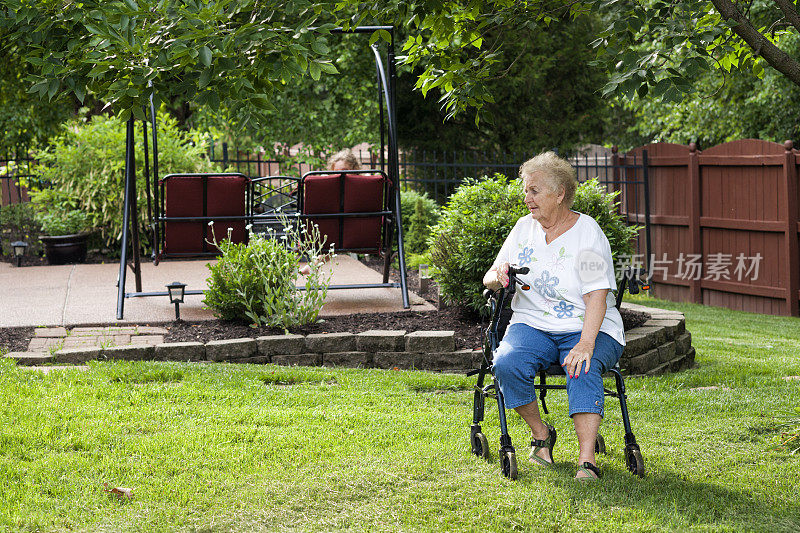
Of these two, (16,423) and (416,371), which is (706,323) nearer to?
(416,371)

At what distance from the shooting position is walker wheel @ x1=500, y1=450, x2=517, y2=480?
12.1ft

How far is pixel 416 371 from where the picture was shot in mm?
6145

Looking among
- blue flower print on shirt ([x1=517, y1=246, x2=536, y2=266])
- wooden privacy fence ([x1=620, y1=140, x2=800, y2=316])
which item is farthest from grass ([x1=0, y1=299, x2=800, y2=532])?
wooden privacy fence ([x1=620, y1=140, x2=800, y2=316])

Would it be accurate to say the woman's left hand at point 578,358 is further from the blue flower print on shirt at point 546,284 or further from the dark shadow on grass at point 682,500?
the dark shadow on grass at point 682,500

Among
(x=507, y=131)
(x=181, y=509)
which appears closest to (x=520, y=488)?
(x=181, y=509)

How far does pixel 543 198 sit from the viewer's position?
156 inches

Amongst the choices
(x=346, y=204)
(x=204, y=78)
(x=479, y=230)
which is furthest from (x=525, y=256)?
(x=346, y=204)

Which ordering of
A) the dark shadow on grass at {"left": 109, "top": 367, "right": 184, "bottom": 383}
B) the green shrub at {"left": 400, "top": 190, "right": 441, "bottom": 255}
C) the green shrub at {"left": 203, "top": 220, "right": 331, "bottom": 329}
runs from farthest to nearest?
the green shrub at {"left": 400, "top": 190, "right": 441, "bottom": 255} → the green shrub at {"left": 203, "top": 220, "right": 331, "bottom": 329} → the dark shadow on grass at {"left": 109, "top": 367, "right": 184, "bottom": 383}

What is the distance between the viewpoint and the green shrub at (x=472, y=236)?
22.6 ft

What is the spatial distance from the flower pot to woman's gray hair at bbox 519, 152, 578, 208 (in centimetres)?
891

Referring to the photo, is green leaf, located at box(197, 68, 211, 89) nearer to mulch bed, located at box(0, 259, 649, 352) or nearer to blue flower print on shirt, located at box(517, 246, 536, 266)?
blue flower print on shirt, located at box(517, 246, 536, 266)

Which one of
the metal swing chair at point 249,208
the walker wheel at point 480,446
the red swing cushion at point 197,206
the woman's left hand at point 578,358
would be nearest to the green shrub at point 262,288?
the metal swing chair at point 249,208

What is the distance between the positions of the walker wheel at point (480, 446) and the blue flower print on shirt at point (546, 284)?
2.36ft

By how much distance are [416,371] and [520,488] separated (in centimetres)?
261
